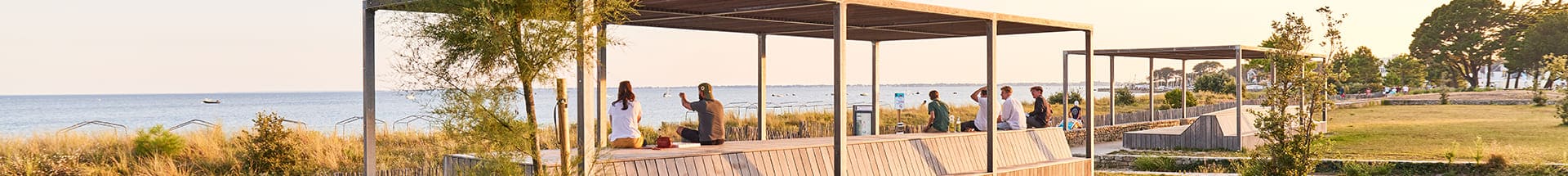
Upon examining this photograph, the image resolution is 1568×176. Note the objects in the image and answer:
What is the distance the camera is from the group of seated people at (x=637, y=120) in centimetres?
1015

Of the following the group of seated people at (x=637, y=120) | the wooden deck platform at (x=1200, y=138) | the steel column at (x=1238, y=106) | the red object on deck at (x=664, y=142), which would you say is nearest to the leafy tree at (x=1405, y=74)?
the steel column at (x=1238, y=106)

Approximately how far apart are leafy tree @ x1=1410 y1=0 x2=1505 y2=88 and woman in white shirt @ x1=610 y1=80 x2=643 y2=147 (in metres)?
63.0

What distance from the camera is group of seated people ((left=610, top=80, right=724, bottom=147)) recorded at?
1015 centimetres

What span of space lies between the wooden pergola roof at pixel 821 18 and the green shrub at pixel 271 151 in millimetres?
4158

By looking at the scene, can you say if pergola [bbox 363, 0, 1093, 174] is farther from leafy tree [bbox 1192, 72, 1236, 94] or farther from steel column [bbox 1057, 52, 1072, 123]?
leafy tree [bbox 1192, 72, 1236, 94]

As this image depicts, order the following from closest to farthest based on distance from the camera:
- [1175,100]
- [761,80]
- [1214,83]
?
[761,80] < [1175,100] < [1214,83]

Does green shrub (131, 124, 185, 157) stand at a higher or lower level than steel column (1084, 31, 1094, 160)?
lower

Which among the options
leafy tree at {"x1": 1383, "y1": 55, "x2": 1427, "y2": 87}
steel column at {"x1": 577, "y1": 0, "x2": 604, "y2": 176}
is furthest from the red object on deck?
leafy tree at {"x1": 1383, "y1": 55, "x2": 1427, "y2": 87}

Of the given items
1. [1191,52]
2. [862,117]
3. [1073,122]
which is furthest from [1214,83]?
[862,117]

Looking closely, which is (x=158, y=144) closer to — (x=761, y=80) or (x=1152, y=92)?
(x=761, y=80)

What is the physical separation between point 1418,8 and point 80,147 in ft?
203

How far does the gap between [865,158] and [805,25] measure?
1.83m

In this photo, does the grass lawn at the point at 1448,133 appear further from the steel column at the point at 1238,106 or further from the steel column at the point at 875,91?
the steel column at the point at 875,91

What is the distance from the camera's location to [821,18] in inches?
424
